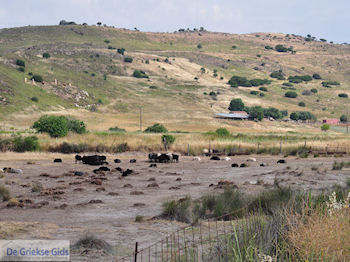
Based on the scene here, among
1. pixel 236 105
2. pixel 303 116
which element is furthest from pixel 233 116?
pixel 303 116

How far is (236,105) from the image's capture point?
12462 centimetres

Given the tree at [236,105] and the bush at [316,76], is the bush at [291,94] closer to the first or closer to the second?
the tree at [236,105]

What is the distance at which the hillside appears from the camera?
330 feet

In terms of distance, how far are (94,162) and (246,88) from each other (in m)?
119

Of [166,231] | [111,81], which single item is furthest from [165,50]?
[166,231]

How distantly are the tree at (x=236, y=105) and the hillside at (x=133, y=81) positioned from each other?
286 centimetres

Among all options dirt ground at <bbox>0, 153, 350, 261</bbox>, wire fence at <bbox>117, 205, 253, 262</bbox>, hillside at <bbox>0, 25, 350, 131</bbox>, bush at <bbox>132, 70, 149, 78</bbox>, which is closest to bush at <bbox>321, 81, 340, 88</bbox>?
hillside at <bbox>0, 25, 350, 131</bbox>

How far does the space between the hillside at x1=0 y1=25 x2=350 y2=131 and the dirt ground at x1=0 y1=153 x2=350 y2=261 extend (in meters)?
47.8

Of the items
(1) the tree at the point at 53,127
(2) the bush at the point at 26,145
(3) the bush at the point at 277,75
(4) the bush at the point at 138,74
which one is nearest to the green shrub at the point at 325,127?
(4) the bush at the point at 138,74

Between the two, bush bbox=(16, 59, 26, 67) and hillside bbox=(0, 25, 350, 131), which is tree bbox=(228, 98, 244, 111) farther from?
bush bbox=(16, 59, 26, 67)

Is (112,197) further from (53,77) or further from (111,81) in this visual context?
(111,81)

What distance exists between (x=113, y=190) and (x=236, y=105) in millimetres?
100264

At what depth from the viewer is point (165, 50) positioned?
623 ft

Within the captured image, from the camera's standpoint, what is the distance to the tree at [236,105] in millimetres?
124562
